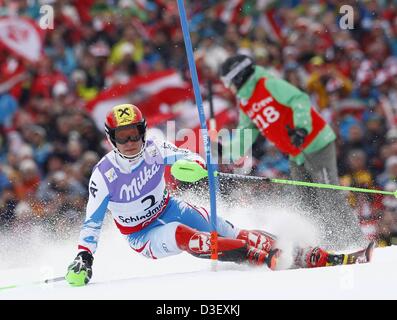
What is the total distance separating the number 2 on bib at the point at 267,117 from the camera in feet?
34.2

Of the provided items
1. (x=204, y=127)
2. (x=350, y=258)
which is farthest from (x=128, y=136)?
(x=350, y=258)

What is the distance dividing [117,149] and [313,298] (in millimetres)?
2488

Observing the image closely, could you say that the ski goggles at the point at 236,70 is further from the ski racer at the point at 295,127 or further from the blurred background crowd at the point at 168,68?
the blurred background crowd at the point at 168,68

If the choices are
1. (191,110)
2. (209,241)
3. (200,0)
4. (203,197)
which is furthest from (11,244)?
(200,0)

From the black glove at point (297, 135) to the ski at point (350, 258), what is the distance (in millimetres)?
3003

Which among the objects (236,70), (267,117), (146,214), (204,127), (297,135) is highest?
(236,70)

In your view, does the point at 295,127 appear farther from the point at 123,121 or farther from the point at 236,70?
the point at 123,121

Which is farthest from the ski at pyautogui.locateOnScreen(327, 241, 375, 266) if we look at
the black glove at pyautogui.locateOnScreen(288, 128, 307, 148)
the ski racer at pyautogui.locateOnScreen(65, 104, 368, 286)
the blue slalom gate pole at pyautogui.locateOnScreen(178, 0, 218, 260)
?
the black glove at pyautogui.locateOnScreen(288, 128, 307, 148)

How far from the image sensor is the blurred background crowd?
36.9ft

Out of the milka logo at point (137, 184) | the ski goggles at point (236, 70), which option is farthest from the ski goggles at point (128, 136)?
the ski goggles at point (236, 70)

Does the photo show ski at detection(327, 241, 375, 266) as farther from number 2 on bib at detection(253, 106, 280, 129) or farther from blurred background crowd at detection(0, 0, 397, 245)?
number 2 on bib at detection(253, 106, 280, 129)

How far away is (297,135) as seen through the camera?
33.6 ft

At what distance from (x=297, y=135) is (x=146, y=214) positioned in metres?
2.86

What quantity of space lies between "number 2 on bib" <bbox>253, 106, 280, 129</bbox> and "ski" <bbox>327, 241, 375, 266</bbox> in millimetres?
3312
